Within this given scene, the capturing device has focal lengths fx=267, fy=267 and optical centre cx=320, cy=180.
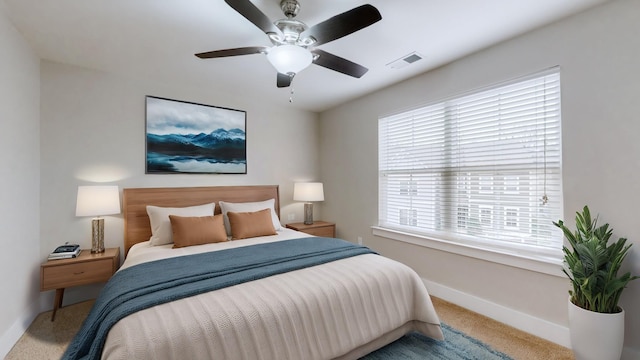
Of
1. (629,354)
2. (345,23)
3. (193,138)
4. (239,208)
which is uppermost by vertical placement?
(345,23)

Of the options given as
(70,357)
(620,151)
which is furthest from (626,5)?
(70,357)

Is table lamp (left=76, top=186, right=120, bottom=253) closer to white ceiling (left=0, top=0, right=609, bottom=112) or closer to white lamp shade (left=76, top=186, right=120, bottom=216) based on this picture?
white lamp shade (left=76, top=186, right=120, bottom=216)

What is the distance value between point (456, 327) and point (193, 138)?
11.6 ft

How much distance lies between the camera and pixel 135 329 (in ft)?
4.12

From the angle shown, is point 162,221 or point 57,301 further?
point 162,221

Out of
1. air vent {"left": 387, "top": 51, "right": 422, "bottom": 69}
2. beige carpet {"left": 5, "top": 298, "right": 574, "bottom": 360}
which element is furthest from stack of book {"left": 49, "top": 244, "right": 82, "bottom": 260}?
air vent {"left": 387, "top": 51, "right": 422, "bottom": 69}

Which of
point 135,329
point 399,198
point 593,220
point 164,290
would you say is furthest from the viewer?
point 399,198

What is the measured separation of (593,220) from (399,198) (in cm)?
177

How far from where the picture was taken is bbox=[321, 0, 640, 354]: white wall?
1.78m

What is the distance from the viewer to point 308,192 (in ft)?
13.2

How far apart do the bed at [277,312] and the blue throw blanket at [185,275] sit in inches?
0.6

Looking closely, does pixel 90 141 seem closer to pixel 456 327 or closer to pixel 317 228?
pixel 317 228

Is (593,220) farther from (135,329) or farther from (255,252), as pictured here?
(135,329)

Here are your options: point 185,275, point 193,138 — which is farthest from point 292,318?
point 193,138
